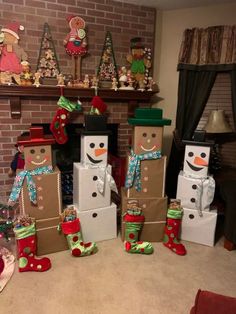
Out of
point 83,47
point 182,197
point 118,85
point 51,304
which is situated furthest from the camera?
point 118,85

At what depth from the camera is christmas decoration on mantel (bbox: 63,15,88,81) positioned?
8.05 feet

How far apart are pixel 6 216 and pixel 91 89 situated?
4.69 ft

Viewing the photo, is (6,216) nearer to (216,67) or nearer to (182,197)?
(182,197)

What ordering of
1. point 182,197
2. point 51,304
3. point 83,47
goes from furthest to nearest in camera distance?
point 83,47
point 182,197
point 51,304

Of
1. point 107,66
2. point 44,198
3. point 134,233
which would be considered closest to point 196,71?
point 107,66

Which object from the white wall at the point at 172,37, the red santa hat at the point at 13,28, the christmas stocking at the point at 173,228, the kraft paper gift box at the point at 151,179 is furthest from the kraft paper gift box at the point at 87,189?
the red santa hat at the point at 13,28

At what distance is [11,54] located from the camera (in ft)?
7.63

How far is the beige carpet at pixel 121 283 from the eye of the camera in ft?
5.31

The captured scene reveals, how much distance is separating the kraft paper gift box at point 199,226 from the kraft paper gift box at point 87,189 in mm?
762

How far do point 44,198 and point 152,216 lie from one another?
3.16 ft

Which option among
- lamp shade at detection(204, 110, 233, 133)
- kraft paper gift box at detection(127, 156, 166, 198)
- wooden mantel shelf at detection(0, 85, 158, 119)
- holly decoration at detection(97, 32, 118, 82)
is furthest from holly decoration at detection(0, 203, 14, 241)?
lamp shade at detection(204, 110, 233, 133)

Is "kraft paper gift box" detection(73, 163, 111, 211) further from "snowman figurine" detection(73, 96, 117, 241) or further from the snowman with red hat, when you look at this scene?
the snowman with red hat

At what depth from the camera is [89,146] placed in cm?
217

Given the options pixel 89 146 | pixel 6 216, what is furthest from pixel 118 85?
pixel 6 216
